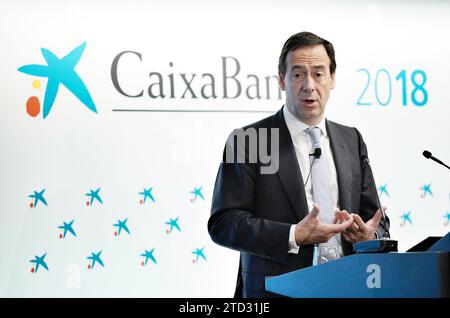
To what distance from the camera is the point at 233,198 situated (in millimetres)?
3121

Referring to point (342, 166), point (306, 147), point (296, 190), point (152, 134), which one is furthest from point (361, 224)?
point (152, 134)

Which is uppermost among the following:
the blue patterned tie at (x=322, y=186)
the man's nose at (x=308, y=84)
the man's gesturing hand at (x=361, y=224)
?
the man's nose at (x=308, y=84)

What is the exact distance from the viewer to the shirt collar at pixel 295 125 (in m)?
3.54

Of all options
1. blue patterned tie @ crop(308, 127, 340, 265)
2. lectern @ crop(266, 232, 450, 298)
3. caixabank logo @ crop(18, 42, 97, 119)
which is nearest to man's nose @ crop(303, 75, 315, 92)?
blue patterned tie @ crop(308, 127, 340, 265)

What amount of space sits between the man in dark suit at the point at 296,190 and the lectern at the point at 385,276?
697mm

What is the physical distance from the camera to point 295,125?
11.7 feet

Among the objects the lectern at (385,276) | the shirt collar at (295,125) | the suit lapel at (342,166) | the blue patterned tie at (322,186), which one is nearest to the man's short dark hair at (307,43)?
the shirt collar at (295,125)

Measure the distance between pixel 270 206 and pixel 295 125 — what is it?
0.55 meters

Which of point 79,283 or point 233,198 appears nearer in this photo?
point 233,198

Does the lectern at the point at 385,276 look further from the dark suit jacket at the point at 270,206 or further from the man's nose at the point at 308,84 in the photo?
the man's nose at the point at 308,84

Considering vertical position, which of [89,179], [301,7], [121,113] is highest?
[301,7]
